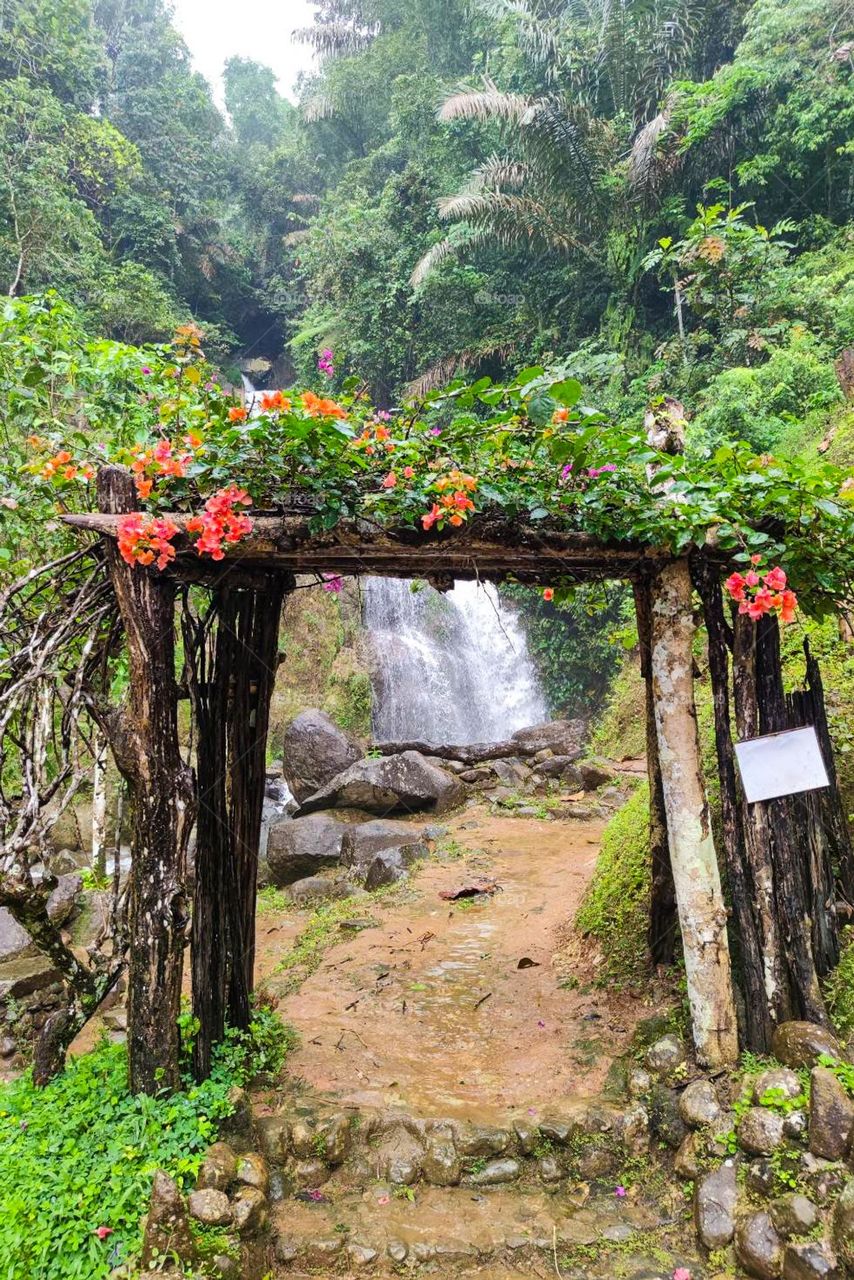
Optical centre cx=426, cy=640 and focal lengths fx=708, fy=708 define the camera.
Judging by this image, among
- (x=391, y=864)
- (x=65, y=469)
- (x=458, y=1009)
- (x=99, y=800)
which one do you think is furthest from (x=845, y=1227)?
(x=391, y=864)

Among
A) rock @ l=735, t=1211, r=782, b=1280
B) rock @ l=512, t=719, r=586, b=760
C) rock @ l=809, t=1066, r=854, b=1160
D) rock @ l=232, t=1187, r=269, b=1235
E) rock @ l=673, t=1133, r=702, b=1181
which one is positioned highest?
rock @ l=512, t=719, r=586, b=760

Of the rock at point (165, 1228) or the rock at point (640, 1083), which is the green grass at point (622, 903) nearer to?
the rock at point (640, 1083)

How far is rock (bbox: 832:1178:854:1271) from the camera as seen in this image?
2.52 m

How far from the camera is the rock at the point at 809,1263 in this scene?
98.6 inches

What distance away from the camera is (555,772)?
11.1 meters

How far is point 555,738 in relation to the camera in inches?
477

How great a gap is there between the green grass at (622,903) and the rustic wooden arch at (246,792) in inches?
47.7

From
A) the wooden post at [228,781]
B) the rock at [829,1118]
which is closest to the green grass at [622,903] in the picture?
the rock at [829,1118]

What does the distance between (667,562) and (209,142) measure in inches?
1036

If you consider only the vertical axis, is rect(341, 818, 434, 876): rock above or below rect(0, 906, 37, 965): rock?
above

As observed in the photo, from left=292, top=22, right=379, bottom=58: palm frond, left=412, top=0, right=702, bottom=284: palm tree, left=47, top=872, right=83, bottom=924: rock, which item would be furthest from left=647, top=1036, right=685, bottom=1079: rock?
left=292, top=22, right=379, bottom=58: palm frond

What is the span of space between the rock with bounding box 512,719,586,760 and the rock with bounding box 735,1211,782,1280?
8.72m

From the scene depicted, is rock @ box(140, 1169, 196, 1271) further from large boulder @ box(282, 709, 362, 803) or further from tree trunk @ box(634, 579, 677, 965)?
large boulder @ box(282, 709, 362, 803)

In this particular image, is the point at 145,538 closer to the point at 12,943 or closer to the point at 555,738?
the point at 12,943
